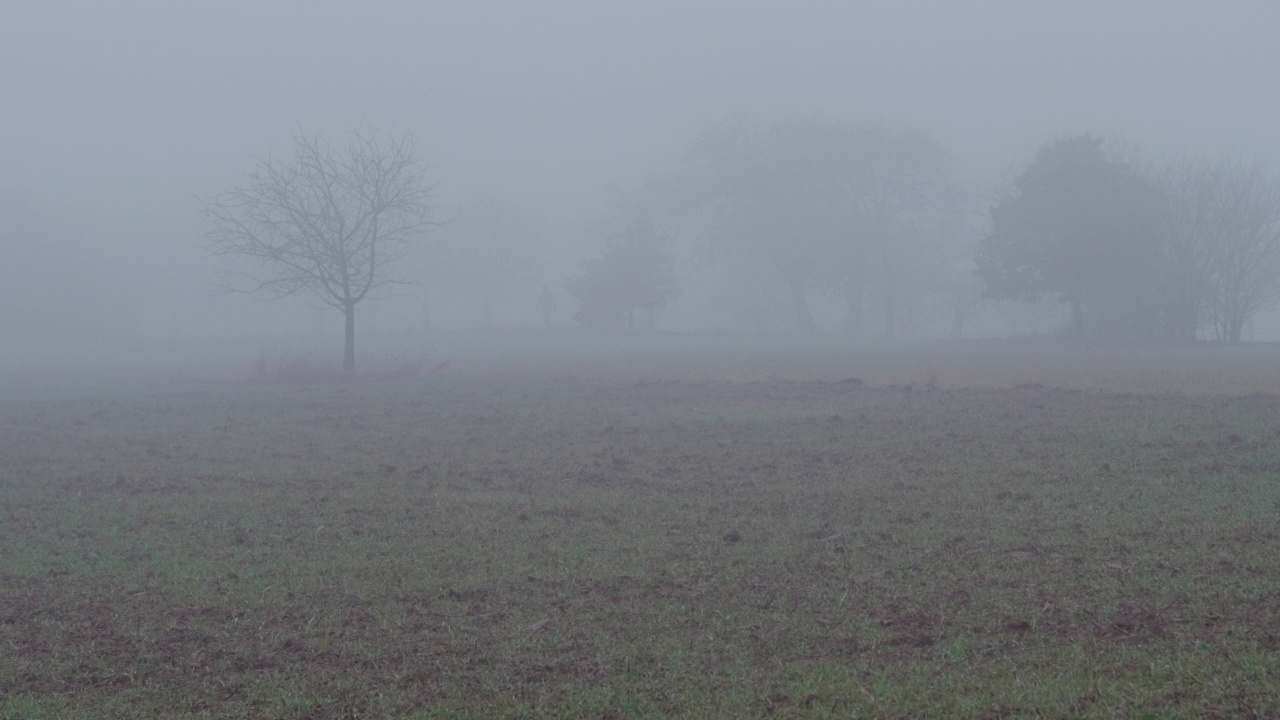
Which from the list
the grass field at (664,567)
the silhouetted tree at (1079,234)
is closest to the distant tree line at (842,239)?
the silhouetted tree at (1079,234)

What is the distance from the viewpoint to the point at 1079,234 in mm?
43000

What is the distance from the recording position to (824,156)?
59125mm

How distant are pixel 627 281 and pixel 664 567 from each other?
199 feet

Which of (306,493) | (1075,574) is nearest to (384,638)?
(1075,574)

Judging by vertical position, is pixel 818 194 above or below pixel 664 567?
above

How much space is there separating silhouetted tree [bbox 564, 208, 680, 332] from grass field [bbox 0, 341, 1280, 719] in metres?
51.2

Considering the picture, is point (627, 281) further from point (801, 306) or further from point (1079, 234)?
point (1079, 234)

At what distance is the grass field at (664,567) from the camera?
535 centimetres

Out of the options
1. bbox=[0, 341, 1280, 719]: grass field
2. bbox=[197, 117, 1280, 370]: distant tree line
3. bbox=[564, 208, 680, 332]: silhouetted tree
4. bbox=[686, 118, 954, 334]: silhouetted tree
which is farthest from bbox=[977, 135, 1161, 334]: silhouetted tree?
bbox=[0, 341, 1280, 719]: grass field

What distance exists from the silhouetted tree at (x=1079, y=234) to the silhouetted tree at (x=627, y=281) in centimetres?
2677

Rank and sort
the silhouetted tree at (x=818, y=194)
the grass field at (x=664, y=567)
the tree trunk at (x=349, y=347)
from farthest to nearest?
the silhouetted tree at (x=818, y=194) → the tree trunk at (x=349, y=347) → the grass field at (x=664, y=567)

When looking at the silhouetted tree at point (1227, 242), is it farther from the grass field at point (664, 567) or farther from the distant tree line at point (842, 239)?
the grass field at point (664, 567)

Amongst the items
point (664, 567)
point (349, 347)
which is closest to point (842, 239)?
point (349, 347)

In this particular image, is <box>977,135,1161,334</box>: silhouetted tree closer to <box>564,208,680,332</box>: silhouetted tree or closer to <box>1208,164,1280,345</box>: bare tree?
<box>1208,164,1280,345</box>: bare tree
